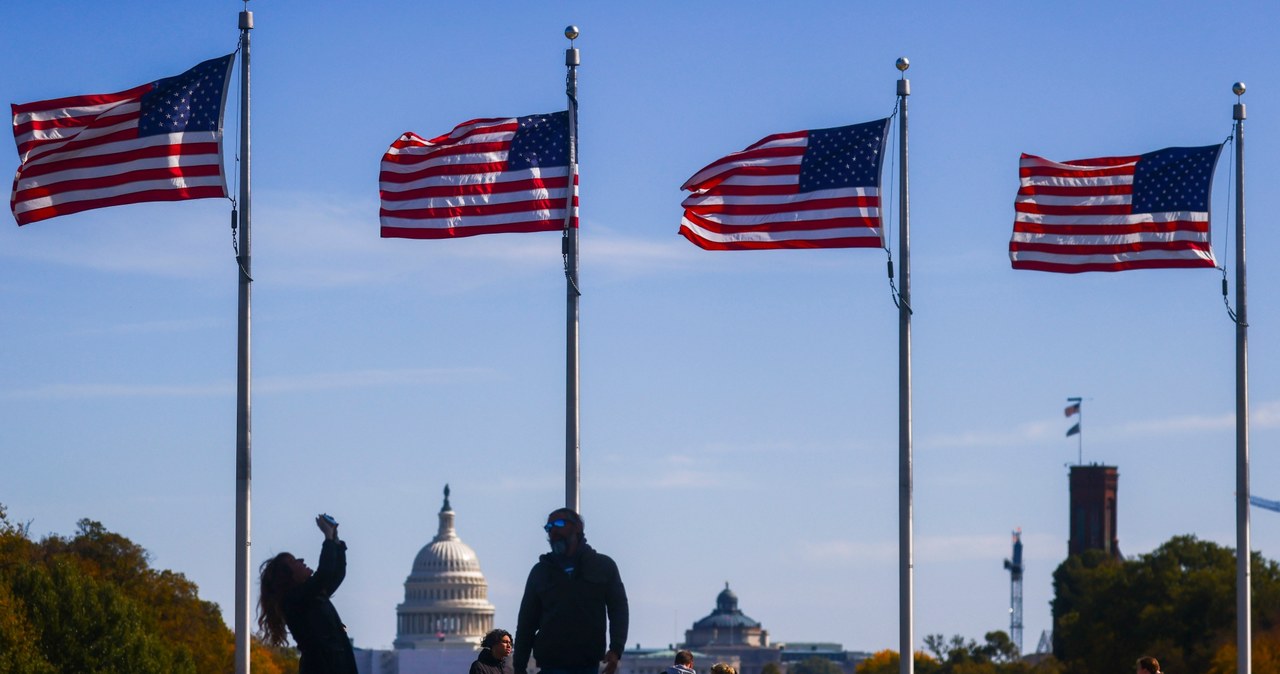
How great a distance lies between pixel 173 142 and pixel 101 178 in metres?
1.11

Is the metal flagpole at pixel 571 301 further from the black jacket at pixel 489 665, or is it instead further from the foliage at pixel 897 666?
the foliage at pixel 897 666

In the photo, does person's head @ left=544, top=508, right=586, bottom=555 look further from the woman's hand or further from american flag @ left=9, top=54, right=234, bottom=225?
american flag @ left=9, top=54, right=234, bottom=225

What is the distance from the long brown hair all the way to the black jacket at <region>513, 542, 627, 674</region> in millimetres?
2170

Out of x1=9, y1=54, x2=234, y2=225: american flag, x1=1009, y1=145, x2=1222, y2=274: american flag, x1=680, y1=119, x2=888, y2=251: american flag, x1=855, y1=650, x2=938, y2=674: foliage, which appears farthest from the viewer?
x1=855, y1=650, x2=938, y2=674: foliage

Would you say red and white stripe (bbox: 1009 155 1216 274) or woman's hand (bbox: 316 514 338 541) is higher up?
red and white stripe (bbox: 1009 155 1216 274)

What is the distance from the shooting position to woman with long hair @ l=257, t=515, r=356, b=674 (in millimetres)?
22031

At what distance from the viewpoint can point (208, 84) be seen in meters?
34.9

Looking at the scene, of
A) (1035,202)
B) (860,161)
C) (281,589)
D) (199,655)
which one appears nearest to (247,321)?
(860,161)

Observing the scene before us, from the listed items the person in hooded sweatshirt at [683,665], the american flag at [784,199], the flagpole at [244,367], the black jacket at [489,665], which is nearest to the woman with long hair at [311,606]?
the black jacket at [489,665]

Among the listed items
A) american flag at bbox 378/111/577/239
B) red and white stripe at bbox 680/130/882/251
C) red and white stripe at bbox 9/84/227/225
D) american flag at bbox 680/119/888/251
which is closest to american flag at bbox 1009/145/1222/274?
american flag at bbox 680/119/888/251

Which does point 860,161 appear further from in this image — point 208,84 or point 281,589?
point 281,589

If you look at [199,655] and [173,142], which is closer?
[173,142]

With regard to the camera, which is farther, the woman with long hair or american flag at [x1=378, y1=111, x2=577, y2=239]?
american flag at [x1=378, y1=111, x2=577, y2=239]

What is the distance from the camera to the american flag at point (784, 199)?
34500 millimetres
